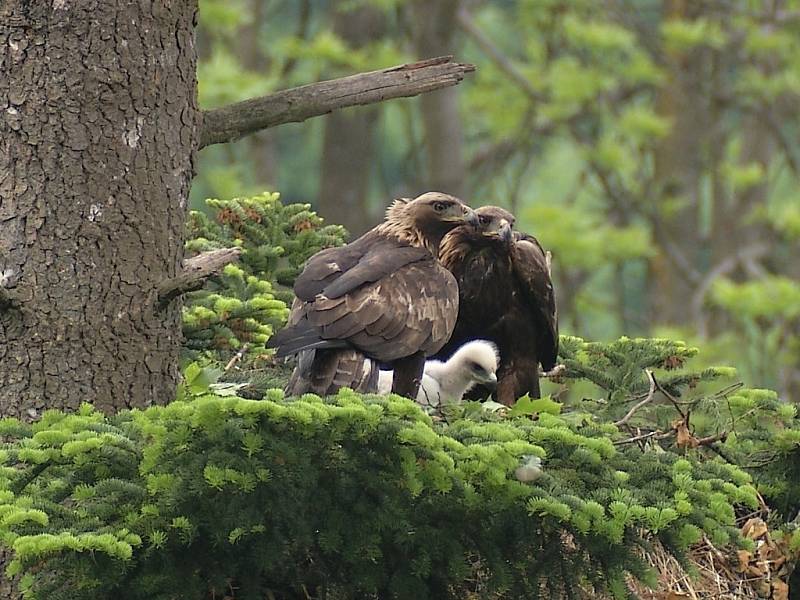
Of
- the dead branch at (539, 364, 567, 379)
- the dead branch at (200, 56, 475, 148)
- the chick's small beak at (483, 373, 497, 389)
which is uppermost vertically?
the dead branch at (200, 56, 475, 148)

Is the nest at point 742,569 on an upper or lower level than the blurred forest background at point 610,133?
lower

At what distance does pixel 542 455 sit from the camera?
400cm

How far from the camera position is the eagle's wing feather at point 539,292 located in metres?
6.64

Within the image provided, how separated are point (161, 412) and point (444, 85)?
1.92 metres

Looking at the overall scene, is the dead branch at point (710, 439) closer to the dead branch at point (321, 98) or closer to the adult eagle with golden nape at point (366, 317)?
the adult eagle with golden nape at point (366, 317)

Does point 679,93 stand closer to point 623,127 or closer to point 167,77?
point 623,127

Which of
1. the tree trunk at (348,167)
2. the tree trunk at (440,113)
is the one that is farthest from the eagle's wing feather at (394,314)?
the tree trunk at (348,167)

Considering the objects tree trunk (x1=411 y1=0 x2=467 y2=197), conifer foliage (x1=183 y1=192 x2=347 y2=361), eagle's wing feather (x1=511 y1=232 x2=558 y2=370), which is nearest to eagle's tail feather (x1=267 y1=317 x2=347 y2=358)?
conifer foliage (x1=183 y1=192 x2=347 y2=361)

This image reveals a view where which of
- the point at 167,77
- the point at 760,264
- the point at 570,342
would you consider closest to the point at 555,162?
the point at 760,264

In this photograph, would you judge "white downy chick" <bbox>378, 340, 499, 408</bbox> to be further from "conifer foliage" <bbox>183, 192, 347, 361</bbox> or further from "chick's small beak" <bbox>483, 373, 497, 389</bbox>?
"conifer foliage" <bbox>183, 192, 347, 361</bbox>

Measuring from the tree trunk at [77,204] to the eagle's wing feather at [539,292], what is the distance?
2431 mm

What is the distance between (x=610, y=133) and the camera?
18266mm

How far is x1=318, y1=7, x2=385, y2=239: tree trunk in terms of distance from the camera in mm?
15648

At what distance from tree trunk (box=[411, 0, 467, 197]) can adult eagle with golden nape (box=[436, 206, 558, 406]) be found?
7.97 metres
